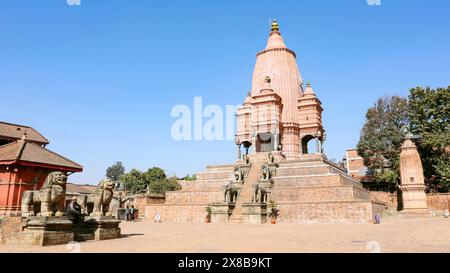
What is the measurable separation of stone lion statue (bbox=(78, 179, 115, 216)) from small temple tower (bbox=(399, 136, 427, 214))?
2764 cm

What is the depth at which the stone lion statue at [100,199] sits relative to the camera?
12.6 metres

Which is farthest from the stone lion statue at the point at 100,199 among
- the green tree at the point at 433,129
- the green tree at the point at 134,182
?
the green tree at the point at 134,182

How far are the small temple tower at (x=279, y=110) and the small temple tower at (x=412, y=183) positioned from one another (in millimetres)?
9443

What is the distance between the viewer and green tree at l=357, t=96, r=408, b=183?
124 ft

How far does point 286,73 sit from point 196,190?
63.4 feet

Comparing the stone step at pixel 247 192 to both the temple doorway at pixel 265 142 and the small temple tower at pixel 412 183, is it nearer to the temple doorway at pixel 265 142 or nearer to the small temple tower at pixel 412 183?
the temple doorway at pixel 265 142

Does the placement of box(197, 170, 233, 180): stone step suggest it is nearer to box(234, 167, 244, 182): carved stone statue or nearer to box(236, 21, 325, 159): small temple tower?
box(234, 167, 244, 182): carved stone statue

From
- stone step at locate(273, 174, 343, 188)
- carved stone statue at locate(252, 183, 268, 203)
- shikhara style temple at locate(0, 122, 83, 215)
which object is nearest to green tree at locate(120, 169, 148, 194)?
stone step at locate(273, 174, 343, 188)

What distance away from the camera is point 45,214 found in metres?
10.0

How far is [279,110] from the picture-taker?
38938 mm

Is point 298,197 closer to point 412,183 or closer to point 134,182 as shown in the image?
point 412,183
